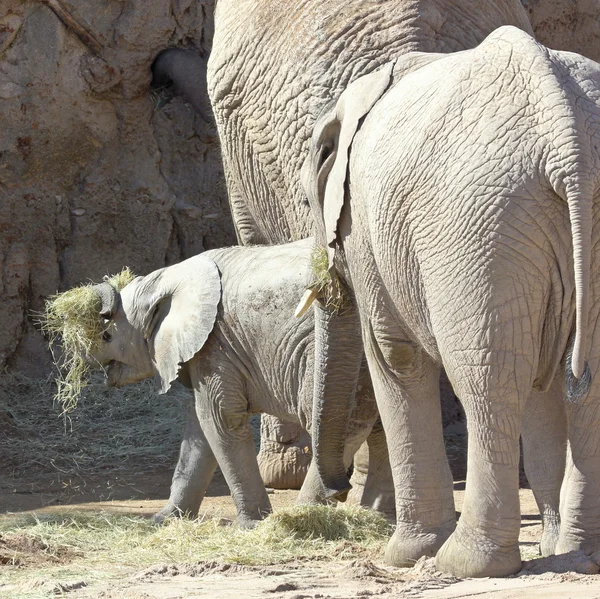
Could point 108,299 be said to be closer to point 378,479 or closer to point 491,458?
point 378,479

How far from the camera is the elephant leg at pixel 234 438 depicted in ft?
16.8

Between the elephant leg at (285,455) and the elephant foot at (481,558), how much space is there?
8.62 ft

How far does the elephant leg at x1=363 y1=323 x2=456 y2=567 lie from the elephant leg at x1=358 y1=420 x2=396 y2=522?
0.99 meters

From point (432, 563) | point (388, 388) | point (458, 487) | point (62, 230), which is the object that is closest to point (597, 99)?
point (388, 388)

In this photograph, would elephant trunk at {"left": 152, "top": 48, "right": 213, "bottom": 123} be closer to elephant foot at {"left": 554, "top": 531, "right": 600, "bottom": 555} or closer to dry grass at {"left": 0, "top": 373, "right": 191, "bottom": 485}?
dry grass at {"left": 0, "top": 373, "right": 191, "bottom": 485}

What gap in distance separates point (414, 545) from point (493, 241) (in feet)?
3.97

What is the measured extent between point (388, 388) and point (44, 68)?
4399mm

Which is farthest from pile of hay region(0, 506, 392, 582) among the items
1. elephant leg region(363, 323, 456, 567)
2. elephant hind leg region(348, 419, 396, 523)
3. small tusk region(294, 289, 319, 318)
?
small tusk region(294, 289, 319, 318)

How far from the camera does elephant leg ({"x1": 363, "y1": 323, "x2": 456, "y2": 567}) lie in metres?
4.05

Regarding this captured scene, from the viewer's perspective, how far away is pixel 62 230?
26.5ft

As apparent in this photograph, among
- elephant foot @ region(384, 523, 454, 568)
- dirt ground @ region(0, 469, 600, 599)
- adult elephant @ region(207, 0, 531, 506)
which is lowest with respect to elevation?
dirt ground @ region(0, 469, 600, 599)

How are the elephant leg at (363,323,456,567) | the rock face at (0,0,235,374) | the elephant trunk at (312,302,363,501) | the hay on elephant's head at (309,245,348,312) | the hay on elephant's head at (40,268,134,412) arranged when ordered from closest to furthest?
the elephant leg at (363,323,456,567)
the hay on elephant's head at (309,245,348,312)
the elephant trunk at (312,302,363,501)
the hay on elephant's head at (40,268,134,412)
the rock face at (0,0,235,374)

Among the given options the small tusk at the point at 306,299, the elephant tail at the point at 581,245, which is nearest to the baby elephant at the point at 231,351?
the small tusk at the point at 306,299

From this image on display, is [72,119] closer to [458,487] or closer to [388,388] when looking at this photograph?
[458,487]
